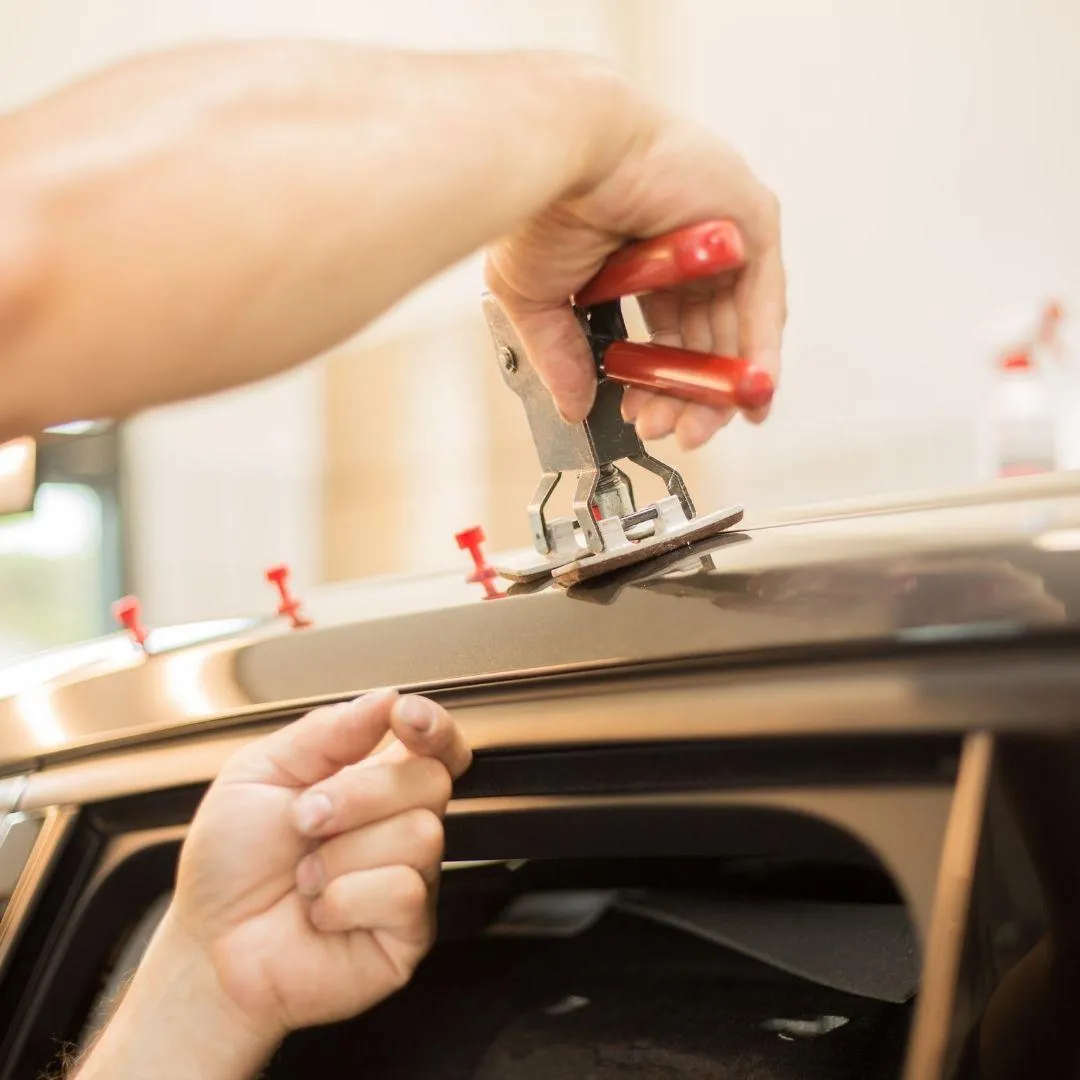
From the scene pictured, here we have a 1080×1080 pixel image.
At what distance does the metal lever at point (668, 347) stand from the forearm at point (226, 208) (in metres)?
0.12

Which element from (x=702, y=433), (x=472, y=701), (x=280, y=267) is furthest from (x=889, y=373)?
(x=280, y=267)

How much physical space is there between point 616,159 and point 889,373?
1863 mm

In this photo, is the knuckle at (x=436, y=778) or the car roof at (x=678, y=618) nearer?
the car roof at (x=678, y=618)

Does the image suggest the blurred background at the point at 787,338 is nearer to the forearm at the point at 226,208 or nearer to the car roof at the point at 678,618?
the car roof at the point at 678,618

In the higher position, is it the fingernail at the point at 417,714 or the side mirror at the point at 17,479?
the side mirror at the point at 17,479

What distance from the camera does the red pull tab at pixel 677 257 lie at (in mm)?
494

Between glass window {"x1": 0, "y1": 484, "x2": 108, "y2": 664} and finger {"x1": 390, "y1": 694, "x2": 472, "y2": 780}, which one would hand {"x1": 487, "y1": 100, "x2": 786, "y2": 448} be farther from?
glass window {"x1": 0, "y1": 484, "x2": 108, "y2": 664}

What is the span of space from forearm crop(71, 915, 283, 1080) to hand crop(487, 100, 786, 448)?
0.44 m

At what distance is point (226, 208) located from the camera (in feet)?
1.09

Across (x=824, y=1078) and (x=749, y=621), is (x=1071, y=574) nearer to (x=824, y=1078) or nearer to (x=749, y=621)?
(x=749, y=621)

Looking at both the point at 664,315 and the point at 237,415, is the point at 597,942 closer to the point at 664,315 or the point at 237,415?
the point at 664,315

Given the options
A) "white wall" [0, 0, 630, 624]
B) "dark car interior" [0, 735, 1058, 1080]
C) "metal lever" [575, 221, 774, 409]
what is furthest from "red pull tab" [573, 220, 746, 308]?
"white wall" [0, 0, 630, 624]

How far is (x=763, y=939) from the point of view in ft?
1.86

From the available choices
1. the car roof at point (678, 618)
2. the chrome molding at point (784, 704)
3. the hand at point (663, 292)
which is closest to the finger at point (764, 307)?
the hand at point (663, 292)
